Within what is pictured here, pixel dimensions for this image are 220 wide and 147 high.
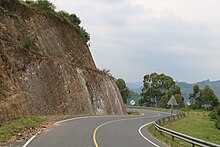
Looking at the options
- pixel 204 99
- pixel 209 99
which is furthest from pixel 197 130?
pixel 204 99

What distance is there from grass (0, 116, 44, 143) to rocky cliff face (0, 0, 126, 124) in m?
2.25

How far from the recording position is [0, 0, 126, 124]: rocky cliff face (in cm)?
2830

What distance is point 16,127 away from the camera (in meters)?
19.6

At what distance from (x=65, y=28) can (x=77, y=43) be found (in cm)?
343

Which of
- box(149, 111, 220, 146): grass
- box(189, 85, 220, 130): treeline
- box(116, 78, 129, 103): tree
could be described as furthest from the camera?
box(116, 78, 129, 103): tree

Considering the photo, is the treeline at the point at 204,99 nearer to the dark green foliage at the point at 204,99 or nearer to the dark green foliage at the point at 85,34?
the dark green foliage at the point at 204,99

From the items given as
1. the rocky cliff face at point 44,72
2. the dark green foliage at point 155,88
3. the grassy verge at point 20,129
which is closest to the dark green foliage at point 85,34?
the rocky cliff face at point 44,72

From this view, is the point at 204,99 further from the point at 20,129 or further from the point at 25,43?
the point at 20,129

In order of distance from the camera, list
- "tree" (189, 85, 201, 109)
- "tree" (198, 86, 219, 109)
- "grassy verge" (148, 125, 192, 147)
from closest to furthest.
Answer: "grassy verge" (148, 125, 192, 147) → "tree" (198, 86, 219, 109) → "tree" (189, 85, 201, 109)

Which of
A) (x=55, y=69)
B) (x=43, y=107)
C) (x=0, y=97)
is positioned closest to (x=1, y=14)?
(x=55, y=69)

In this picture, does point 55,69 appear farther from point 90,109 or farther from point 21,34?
point 90,109

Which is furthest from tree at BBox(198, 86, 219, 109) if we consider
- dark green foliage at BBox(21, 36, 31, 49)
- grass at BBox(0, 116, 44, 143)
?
grass at BBox(0, 116, 44, 143)

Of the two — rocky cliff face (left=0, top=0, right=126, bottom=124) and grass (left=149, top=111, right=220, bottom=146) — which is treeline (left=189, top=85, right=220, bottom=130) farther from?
grass (left=149, top=111, right=220, bottom=146)

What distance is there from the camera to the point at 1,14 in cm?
3588
